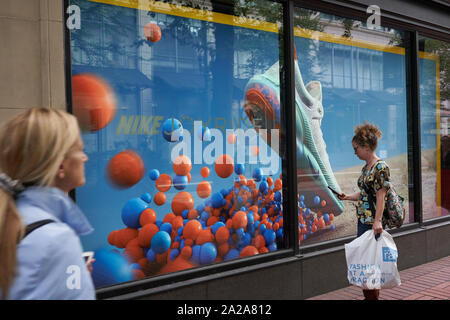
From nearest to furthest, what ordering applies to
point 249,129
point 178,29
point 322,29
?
point 178,29 < point 249,129 < point 322,29

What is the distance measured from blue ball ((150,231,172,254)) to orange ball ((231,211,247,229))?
2.54 feet

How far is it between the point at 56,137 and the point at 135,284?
2.60 meters

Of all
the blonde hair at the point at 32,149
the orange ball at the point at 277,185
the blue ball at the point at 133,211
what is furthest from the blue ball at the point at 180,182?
the blonde hair at the point at 32,149

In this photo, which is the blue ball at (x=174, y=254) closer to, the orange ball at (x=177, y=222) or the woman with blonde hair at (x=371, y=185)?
the orange ball at (x=177, y=222)

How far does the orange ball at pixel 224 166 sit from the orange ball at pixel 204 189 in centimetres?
18

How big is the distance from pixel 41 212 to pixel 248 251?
11.6ft

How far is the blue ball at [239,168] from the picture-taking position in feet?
15.1

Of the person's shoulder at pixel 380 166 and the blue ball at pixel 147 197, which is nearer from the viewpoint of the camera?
the person's shoulder at pixel 380 166

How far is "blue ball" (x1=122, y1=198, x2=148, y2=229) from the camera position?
3832 millimetres

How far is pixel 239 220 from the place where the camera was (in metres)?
4.61

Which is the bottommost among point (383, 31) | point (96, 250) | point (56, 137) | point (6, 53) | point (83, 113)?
point (96, 250)

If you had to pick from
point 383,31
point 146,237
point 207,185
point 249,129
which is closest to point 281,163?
point 249,129

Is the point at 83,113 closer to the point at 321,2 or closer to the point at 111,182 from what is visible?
the point at 111,182

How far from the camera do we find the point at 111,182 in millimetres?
3740
